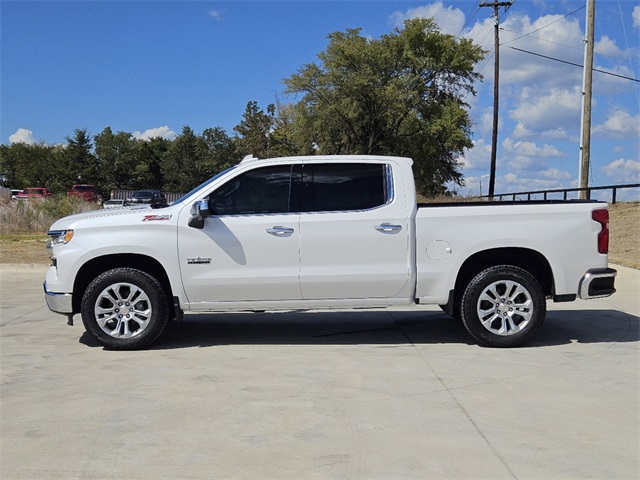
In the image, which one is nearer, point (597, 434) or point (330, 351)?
point (597, 434)

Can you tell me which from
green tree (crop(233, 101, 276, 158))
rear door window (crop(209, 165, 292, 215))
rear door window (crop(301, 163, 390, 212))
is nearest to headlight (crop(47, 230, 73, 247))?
rear door window (crop(209, 165, 292, 215))

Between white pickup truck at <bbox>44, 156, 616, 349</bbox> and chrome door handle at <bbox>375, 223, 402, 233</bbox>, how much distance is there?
1 cm

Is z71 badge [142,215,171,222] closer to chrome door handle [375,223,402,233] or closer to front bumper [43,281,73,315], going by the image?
front bumper [43,281,73,315]

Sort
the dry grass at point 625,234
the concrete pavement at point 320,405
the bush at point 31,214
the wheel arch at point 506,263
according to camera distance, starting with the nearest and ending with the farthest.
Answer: the concrete pavement at point 320,405 < the wheel arch at point 506,263 < the dry grass at point 625,234 < the bush at point 31,214

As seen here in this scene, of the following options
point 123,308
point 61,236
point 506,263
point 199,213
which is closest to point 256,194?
point 199,213

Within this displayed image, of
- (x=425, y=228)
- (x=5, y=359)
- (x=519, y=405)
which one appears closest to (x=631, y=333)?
(x=425, y=228)

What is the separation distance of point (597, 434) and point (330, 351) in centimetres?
306

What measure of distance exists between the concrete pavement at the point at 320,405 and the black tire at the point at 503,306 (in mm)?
192

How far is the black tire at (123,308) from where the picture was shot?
6.89 metres

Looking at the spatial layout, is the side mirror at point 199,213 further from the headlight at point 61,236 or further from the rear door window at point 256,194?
the headlight at point 61,236

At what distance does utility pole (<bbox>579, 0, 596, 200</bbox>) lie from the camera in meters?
20.8

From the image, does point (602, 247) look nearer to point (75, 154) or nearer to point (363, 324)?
point (363, 324)

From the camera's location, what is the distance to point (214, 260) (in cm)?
691

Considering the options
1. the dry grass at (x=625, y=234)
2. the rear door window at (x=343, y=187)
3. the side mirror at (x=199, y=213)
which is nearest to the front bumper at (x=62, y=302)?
the side mirror at (x=199, y=213)
